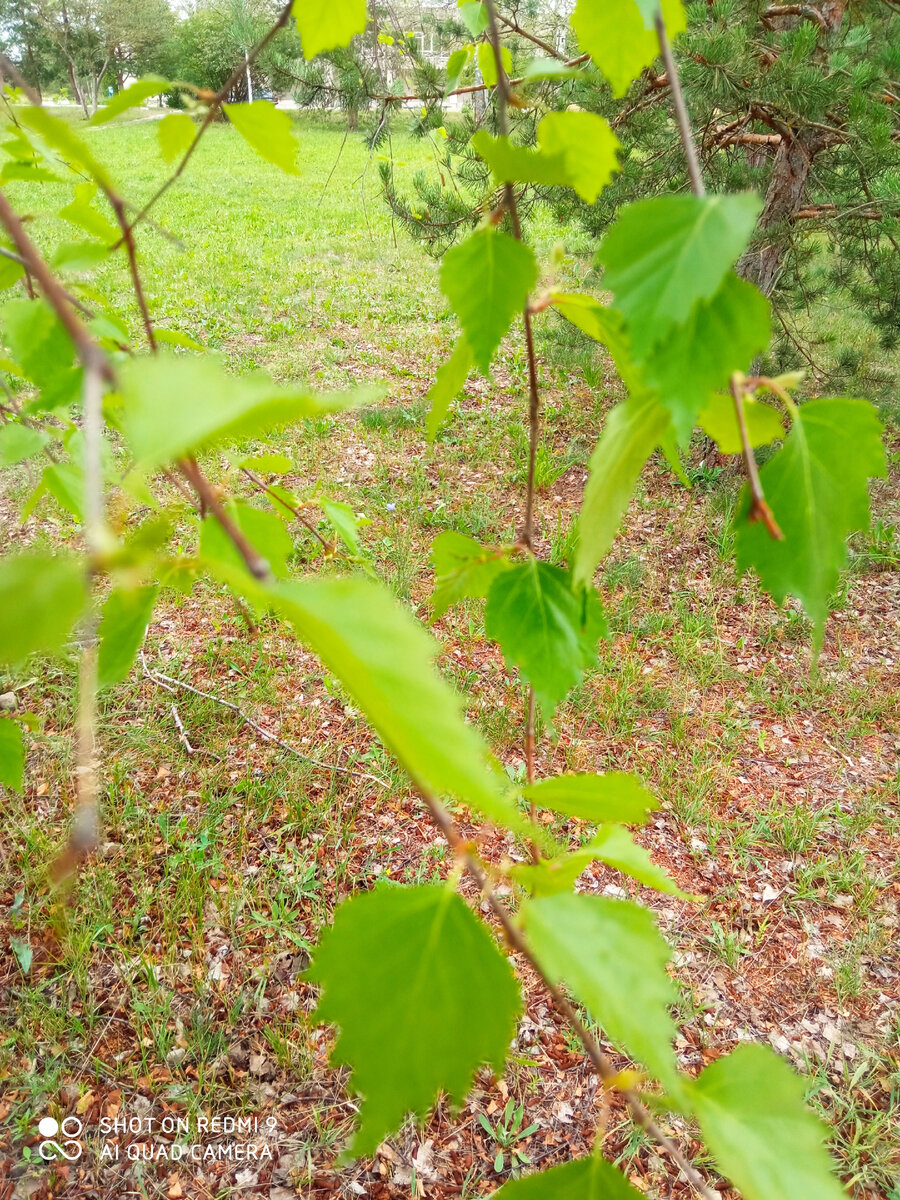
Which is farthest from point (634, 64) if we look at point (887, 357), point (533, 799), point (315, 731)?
point (887, 357)

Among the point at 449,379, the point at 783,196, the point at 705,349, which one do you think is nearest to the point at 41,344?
the point at 449,379

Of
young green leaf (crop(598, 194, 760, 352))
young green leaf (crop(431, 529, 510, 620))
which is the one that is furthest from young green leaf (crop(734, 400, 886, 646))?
young green leaf (crop(431, 529, 510, 620))

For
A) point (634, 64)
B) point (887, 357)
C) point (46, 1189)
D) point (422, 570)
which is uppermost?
point (634, 64)

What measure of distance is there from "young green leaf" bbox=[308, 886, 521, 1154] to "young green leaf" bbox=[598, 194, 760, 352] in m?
0.35

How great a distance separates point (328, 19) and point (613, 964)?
812mm

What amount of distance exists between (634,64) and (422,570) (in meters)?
2.48

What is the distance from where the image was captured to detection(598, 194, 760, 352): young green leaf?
1.17 feet

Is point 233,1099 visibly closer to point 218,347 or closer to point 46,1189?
point 46,1189

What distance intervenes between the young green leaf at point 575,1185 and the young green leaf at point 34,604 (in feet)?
1.43

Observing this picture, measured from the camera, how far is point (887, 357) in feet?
17.0

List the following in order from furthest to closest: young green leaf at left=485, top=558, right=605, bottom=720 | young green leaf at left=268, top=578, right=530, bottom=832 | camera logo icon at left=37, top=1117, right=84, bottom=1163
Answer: camera logo icon at left=37, top=1117, right=84, bottom=1163
young green leaf at left=485, top=558, right=605, bottom=720
young green leaf at left=268, top=578, right=530, bottom=832

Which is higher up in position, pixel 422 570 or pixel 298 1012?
pixel 422 570

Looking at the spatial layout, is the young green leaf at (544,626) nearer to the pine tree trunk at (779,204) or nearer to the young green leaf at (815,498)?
the young green leaf at (815,498)

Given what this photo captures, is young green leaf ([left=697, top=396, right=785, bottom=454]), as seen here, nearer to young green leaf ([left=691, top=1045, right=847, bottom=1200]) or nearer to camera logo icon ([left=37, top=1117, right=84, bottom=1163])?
young green leaf ([left=691, top=1045, right=847, bottom=1200])
